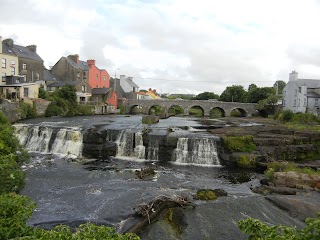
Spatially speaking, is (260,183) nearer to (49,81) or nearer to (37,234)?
(37,234)

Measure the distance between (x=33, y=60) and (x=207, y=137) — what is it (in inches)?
1875

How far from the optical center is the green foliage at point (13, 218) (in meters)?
6.33

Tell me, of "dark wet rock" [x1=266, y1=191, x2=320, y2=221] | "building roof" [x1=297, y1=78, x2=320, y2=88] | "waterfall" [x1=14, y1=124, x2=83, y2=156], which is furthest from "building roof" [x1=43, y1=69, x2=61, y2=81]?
"dark wet rock" [x1=266, y1=191, x2=320, y2=221]

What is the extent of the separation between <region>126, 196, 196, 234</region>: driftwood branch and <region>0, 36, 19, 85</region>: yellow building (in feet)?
159

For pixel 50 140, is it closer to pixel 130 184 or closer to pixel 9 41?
pixel 130 184

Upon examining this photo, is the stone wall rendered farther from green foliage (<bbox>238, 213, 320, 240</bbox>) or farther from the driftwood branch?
green foliage (<bbox>238, 213, 320, 240</bbox>)

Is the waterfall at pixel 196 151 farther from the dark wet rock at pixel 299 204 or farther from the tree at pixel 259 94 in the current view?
the tree at pixel 259 94

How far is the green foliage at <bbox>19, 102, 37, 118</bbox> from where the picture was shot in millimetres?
47969

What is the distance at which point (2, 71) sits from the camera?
53.8m

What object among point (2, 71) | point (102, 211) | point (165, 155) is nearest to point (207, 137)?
point (165, 155)

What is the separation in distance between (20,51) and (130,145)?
42809mm

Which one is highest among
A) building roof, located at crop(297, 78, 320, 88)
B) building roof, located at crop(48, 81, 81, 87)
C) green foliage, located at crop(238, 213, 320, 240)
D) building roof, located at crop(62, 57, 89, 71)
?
building roof, located at crop(62, 57, 89, 71)

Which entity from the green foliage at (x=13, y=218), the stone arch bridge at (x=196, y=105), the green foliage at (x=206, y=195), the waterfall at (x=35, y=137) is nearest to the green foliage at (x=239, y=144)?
the green foliage at (x=206, y=195)

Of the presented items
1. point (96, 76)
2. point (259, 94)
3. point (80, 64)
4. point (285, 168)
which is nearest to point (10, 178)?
point (285, 168)
